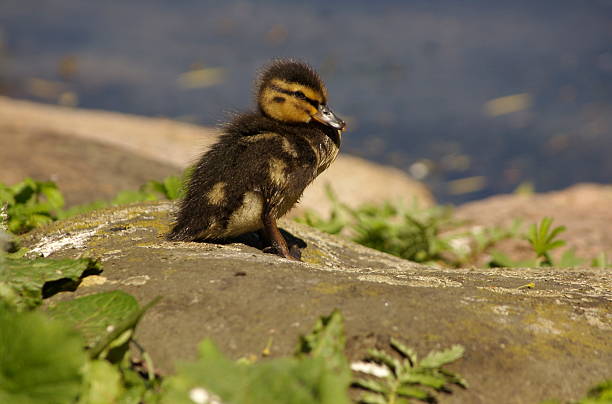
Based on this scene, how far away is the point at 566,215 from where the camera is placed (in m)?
7.33

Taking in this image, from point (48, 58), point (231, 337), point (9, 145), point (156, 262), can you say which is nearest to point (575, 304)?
point (231, 337)

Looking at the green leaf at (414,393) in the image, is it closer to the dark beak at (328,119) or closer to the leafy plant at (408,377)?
the leafy plant at (408,377)

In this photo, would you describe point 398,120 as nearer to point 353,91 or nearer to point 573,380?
point 353,91

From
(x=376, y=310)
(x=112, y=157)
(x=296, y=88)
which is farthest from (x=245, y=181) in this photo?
(x=112, y=157)

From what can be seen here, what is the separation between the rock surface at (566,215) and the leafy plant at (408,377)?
12.3 feet

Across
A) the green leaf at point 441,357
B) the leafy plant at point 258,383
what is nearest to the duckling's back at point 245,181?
the green leaf at point 441,357

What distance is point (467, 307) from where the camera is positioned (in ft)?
8.45

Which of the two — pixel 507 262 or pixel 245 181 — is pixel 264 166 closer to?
pixel 245 181

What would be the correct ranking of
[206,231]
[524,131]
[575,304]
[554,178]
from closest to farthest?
[575,304] < [206,231] < [554,178] < [524,131]

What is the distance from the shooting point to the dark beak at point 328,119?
13.4ft

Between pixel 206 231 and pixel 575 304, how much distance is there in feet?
6.11

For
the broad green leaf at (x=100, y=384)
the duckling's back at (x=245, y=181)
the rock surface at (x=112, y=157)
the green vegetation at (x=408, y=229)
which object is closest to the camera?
the broad green leaf at (x=100, y=384)

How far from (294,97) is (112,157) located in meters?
4.60

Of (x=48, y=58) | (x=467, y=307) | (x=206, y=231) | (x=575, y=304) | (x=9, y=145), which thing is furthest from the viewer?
(x=48, y=58)
